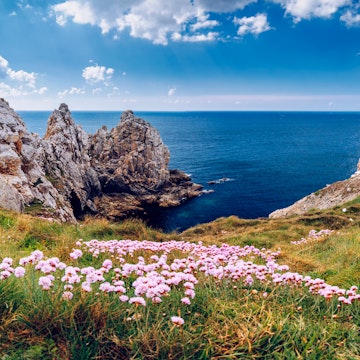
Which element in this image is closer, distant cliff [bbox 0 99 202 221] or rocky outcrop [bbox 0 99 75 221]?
rocky outcrop [bbox 0 99 75 221]

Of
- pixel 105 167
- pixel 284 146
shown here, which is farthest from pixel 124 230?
pixel 284 146

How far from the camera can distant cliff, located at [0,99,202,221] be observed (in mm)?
32719

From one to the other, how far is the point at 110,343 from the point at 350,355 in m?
2.69

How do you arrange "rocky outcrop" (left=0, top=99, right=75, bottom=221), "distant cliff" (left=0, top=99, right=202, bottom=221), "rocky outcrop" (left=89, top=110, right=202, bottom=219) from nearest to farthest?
"rocky outcrop" (left=0, top=99, right=75, bottom=221)
"distant cliff" (left=0, top=99, right=202, bottom=221)
"rocky outcrop" (left=89, top=110, right=202, bottom=219)

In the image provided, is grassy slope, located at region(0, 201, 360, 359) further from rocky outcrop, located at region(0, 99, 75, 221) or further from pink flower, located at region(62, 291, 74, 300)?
rocky outcrop, located at region(0, 99, 75, 221)

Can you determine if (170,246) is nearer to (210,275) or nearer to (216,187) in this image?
(210,275)

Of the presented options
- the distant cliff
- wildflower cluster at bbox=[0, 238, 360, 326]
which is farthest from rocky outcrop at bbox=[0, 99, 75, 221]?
wildflower cluster at bbox=[0, 238, 360, 326]

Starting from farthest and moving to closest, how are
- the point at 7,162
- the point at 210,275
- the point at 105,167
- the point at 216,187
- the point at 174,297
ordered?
1. the point at 216,187
2. the point at 105,167
3. the point at 7,162
4. the point at 210,275
5. the point at 174,297

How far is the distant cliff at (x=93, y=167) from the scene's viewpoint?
3272 cm

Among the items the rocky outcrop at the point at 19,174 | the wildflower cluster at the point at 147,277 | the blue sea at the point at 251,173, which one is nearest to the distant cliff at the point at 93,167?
the rocky outcrop at the point at 19,174

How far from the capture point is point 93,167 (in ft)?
243

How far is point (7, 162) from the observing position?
26.6m

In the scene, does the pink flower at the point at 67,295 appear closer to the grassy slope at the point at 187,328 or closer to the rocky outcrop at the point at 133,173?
the grassy slope at the point at 187,328

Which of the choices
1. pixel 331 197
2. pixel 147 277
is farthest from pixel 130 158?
pixel 147 277
